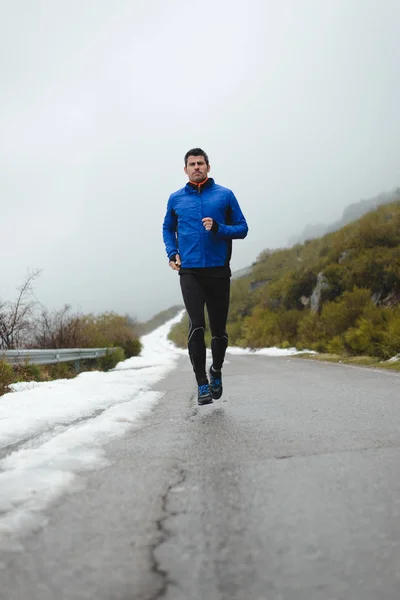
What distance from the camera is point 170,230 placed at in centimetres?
441

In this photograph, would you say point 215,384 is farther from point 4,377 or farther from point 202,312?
point 4,377

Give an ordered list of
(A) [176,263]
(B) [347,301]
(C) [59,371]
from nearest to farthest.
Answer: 1. (A) [176,263]
2. (C) [59,371]
3. (B) [347,301]

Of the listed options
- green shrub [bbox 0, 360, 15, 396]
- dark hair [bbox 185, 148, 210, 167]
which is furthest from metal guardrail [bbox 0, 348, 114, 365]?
dark hair [bbox 185, 148, 210, 167]

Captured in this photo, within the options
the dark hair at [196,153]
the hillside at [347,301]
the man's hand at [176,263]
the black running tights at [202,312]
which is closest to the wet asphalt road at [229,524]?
the black running tights at [202,312]

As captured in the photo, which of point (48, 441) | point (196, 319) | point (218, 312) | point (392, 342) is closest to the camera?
point (48, 441)

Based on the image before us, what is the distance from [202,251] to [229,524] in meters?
2.94

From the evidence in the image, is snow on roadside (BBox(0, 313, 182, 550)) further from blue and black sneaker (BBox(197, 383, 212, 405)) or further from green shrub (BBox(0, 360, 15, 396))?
green shrub (BBox(0, 360, 15, 396))

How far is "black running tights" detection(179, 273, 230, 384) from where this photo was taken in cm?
407

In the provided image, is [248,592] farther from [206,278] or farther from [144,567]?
[206,278]

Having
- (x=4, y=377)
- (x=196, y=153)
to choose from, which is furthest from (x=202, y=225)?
(x=4, y=377)

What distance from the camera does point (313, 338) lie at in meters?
16.6

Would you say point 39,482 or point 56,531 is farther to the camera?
point 39,482

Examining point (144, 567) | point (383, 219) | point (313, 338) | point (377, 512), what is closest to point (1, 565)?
point (144, 567)

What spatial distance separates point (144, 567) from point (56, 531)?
397 millimetres
